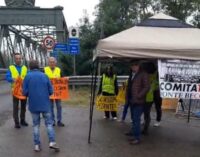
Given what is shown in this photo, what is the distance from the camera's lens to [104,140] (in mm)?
10922

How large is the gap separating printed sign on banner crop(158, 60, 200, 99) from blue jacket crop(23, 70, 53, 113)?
7.69ft

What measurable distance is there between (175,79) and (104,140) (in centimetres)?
198

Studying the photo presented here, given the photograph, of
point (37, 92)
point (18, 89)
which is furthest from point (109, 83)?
point (37, 92)

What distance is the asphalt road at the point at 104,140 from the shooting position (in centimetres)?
975

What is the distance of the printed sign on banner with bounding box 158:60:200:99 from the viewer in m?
10.4

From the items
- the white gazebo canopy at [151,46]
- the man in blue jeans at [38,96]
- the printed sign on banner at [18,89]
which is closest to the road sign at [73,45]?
the printed sign on banner at [18,89]

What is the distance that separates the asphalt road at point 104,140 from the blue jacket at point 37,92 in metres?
0.85

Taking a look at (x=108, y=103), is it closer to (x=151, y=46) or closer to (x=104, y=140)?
(x=104, y=140)

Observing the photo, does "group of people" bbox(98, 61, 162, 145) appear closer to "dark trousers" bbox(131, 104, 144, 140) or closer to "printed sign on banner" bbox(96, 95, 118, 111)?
"dark trousers" bbox(131, 104, 144, 140)

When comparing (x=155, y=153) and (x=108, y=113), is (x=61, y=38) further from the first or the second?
(x=155, y=153)

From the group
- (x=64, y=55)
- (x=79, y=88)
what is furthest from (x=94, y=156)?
(x=64, y=55)

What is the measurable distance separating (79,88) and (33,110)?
13.0 m

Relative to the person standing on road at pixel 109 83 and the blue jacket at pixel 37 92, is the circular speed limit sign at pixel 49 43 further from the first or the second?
the blue jacket at pixel 37 92

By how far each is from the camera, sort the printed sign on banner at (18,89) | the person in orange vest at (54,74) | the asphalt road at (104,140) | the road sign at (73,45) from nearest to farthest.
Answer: the asphalt road at (104,140) → the printed sign on banner at (18,89) → the person in orange vest at (54,74) → the road sign at (73,45)
